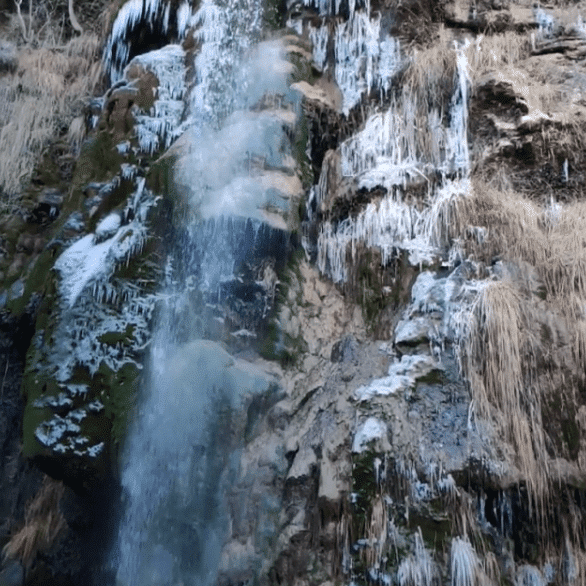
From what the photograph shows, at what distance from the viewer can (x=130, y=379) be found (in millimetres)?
4750

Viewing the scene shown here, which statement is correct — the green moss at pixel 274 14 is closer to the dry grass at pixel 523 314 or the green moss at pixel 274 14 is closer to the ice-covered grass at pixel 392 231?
the ice-covered grass at pixel 392 231

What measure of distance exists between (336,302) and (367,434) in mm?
1307

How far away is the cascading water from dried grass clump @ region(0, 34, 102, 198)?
7.27ft

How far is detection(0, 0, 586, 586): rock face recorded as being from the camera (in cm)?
389

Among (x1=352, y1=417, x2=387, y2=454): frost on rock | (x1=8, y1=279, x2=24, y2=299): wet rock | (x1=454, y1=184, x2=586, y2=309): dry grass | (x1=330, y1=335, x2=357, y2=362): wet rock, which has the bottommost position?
(x1=8, y1=279, x2=24, y2=299): wet rock

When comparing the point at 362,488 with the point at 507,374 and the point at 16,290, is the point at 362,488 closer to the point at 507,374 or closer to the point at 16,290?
the point at 507,374

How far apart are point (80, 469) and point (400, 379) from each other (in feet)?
7.27

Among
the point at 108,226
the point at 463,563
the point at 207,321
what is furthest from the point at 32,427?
the point at 463,563

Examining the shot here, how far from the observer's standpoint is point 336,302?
518 cm

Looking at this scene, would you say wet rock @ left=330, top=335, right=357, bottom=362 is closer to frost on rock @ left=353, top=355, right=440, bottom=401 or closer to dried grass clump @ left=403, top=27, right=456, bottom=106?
frost on rock @ left=353, top=355, right=440, bottom=401

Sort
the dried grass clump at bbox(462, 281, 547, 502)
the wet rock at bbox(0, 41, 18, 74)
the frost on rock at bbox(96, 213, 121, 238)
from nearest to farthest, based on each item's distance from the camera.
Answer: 1. the dried grass clump at bbox(462, 281, 547, 502)
2. the frost on rock at bbox(96, 213, 121, 238)
3. the wet rock at bbox(0, 41, 18, 74)

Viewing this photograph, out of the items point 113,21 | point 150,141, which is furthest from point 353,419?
point 113,21

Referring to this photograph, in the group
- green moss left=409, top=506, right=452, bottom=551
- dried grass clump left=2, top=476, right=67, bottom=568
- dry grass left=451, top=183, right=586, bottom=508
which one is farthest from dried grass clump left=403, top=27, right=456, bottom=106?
dried grass clump left=2, top=476, right=67, bottom=568

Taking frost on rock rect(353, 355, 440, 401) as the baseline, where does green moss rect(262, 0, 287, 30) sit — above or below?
above
